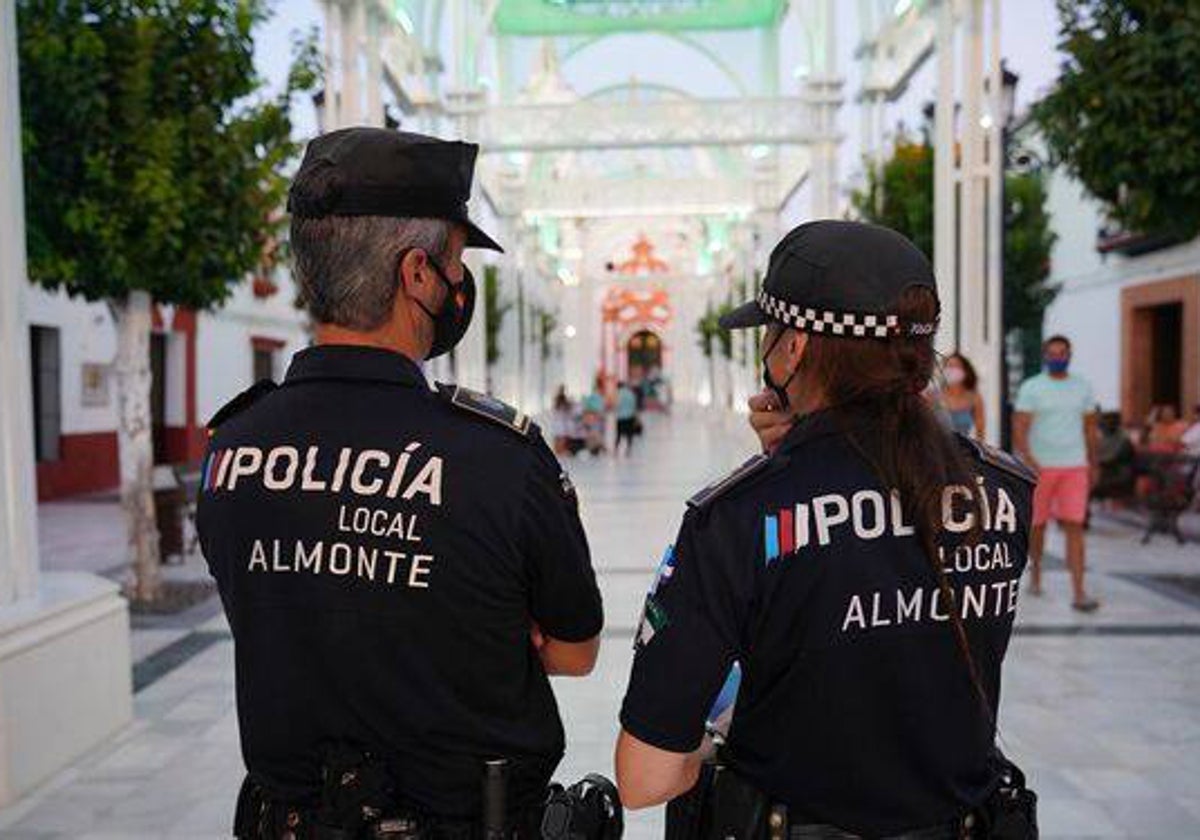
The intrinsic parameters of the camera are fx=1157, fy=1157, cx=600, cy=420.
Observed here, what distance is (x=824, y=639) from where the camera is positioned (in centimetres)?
159

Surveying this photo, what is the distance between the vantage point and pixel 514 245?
25328mm

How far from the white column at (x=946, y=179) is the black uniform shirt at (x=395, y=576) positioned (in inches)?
323

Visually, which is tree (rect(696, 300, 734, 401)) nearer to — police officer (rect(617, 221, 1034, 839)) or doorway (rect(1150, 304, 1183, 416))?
doorway (rect(1150, 304, 1183, 416))

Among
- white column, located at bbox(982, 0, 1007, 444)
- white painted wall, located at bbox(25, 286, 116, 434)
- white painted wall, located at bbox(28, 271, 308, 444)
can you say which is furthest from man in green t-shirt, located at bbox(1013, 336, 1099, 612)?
white painted wall, located at bbox(25, 286, 116, 434)

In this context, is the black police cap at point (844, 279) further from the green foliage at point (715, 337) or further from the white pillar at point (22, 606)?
the green foliage at point (715, 337)

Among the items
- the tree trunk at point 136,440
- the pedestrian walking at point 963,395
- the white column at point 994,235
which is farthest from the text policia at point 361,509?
the white column at point 994,235

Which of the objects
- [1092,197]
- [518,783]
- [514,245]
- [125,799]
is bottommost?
[125,799]

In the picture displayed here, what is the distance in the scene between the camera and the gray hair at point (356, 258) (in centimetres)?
168

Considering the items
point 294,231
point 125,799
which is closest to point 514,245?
point 125,799

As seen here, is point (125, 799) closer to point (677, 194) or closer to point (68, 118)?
point (68, 118)

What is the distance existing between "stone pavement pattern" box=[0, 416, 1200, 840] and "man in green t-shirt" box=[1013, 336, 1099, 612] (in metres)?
0.40

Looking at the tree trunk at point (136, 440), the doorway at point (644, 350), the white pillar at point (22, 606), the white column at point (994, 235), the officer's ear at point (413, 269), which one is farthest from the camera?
the doorway at point (644, 350)

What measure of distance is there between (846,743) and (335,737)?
721 millimetres

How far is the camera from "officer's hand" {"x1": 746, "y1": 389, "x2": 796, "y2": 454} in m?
1.93
